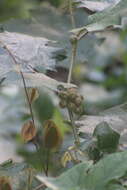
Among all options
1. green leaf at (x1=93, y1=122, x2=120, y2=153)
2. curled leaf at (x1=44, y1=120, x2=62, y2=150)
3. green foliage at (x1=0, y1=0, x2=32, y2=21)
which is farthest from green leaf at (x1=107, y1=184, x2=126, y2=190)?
green foliage at (x1=0, y1=0, x2=32, y2=21)

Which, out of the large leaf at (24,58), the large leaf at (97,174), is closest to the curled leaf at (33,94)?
the large leaf at (24,58)

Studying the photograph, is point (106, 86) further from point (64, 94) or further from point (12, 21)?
point (64, 94)

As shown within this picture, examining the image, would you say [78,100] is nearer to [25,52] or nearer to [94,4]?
[25,52]

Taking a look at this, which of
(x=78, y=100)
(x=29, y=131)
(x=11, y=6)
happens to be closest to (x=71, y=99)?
(x=78, y=100)

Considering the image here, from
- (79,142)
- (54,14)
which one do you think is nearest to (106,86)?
(54,14)

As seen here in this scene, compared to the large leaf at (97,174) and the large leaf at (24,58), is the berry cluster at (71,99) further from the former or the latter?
the large leaf at (97,174)
